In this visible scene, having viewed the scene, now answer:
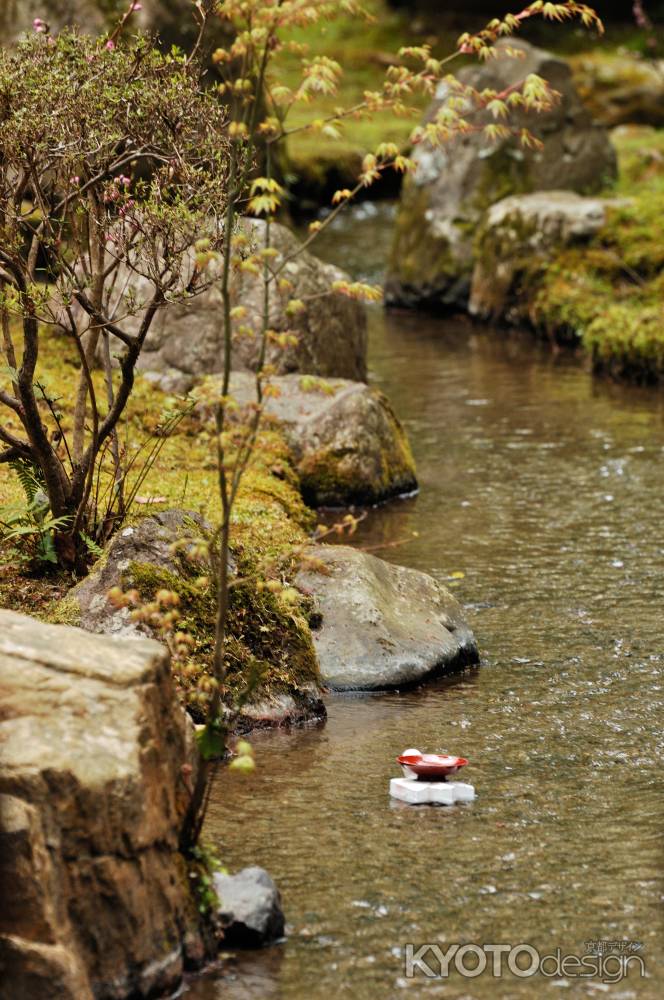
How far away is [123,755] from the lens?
535 cm

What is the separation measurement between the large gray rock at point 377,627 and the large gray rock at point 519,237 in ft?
38.9

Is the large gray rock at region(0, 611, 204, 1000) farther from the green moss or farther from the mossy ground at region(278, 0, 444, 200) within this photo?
the mossy ground at region(278, 0, 444, 200)

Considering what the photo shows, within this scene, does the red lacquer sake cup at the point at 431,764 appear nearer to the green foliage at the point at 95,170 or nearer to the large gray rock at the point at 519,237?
the green foliage at the point at 95,170

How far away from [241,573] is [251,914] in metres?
3.12

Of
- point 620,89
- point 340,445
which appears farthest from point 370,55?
point 340,445

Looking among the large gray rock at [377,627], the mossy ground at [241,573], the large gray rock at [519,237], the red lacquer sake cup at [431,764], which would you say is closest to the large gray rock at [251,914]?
the mossy ground at [241,573]

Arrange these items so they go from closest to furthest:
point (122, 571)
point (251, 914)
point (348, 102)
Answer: point (251, 914)
point (122, 571)
point (348, 102)

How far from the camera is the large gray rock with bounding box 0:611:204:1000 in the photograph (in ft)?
16.5

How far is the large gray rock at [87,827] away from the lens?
504 cm

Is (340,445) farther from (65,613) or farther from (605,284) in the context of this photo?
(605,284)

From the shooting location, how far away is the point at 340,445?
12.8 meters

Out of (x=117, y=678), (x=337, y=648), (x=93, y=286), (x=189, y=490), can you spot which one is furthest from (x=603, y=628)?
(x=117, y=678)

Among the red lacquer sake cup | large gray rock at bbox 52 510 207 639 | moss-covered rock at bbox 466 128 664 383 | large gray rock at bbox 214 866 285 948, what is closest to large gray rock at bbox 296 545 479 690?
large gray rock at bbox 52 510 207 639

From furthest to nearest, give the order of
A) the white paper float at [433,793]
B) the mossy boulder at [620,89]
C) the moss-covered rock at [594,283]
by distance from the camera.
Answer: the mossy boulder at [620,89]
the moss-covered rock at [594,283]
the white paper float at [433,793]
